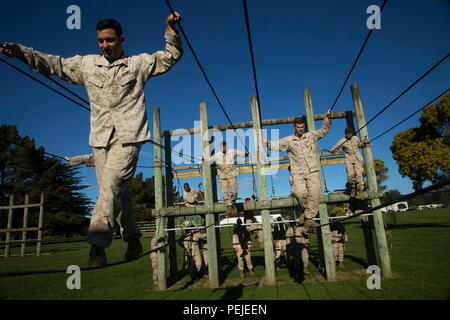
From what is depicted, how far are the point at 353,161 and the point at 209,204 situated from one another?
5.35 meters

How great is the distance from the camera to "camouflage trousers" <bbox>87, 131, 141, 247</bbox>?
198 centimetres

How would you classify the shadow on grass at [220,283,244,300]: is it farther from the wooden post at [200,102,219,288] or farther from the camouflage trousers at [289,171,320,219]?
the camouflage trousers at [289,171,320,219]

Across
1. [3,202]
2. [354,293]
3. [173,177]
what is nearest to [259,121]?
[173,177]

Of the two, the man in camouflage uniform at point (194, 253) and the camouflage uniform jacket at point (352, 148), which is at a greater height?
the camouflage uniform jacket at point (352, 148)

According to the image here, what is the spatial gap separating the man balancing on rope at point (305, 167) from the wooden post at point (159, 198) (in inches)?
183

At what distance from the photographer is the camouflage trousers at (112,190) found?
1979 millimetres

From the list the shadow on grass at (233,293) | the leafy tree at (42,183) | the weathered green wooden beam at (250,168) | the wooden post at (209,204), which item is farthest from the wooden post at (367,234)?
the leafy tree at (42,183)

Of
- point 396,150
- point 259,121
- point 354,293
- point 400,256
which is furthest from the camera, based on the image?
point 396,150

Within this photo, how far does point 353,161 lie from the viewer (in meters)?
8.75

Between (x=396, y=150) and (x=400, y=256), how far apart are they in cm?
1090

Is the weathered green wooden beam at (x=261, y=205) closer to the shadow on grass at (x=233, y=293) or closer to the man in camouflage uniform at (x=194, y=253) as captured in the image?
the man in camouflage uniform at (x=194, y=253)

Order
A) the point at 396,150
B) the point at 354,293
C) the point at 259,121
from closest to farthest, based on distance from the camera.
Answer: the point at 354,293 < the point at 259,121 < the point at 396,150
